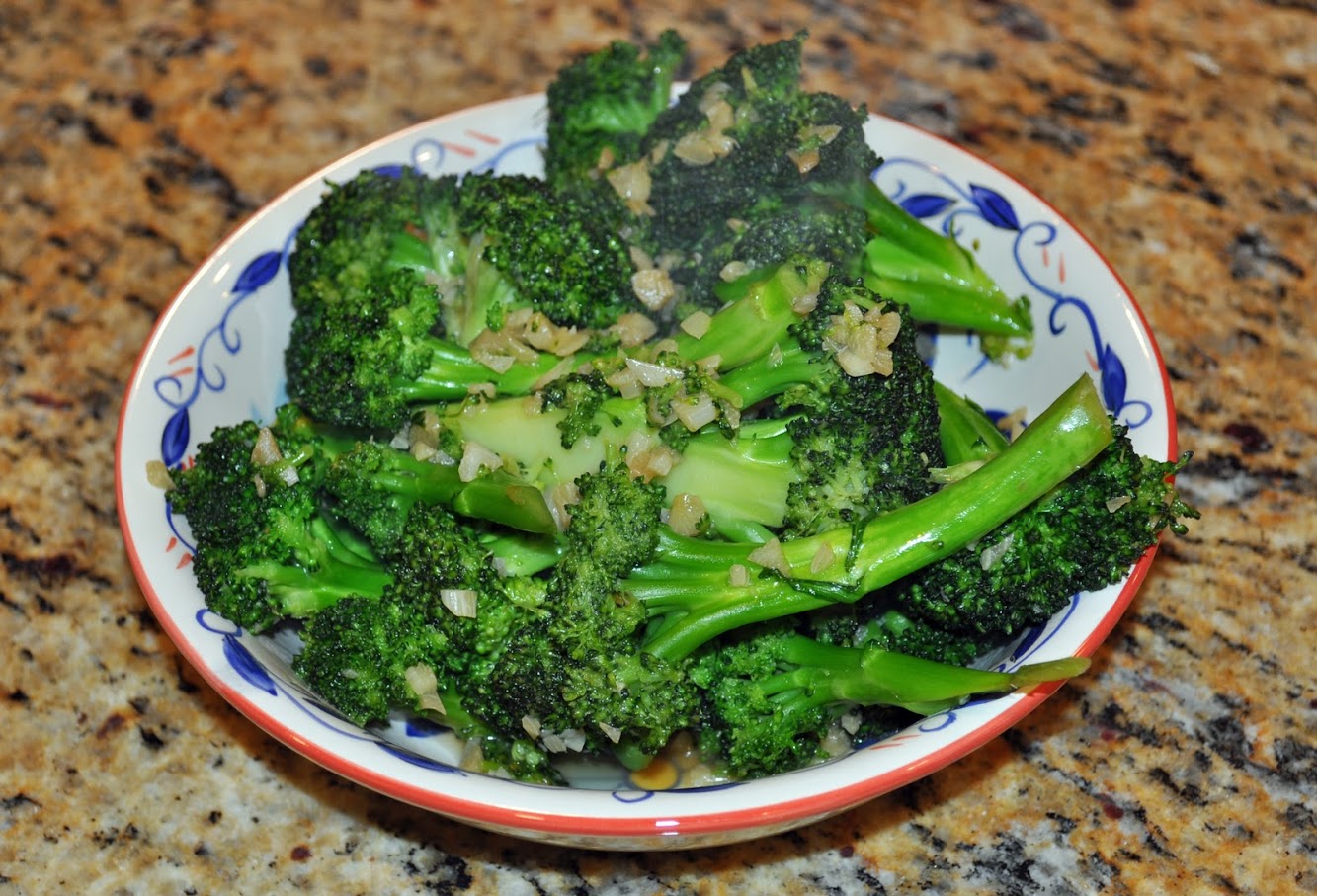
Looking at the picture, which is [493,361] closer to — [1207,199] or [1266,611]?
[1266,611]

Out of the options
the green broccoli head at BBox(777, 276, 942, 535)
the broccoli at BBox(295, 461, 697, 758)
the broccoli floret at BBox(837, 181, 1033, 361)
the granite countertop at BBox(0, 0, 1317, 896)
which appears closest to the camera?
the broccoli at BBox(295, 461, 697, 758)

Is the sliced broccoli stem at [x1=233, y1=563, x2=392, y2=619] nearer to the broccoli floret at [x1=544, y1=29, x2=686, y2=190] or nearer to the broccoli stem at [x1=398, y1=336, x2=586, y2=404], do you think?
the broccoli stem at [x1=398, y1=336, x2=586, y2=404]

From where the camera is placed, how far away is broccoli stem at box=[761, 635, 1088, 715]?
1.65 m

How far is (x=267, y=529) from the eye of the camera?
6.22 ft

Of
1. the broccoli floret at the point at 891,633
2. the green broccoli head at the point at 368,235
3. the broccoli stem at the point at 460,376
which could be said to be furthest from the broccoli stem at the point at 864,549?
the green broccoli head at the point at 368,235

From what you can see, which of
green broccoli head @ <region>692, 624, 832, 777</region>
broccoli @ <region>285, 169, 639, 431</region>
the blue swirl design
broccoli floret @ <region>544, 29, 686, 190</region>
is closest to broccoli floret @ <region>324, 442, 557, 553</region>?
broccoli @ <region>285, 169, 639, 431</region>

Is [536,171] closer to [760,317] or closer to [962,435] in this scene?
[760,317]

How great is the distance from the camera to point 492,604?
1.76 meters

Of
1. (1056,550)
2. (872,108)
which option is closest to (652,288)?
(1056,550)

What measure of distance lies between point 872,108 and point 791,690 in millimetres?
2018

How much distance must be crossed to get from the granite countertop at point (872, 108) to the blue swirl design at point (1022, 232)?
0.52 meters

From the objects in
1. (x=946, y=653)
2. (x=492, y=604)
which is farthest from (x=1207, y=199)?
(x=492, y=604)

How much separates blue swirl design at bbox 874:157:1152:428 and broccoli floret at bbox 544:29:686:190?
0.49 m

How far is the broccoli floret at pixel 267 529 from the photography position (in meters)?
1.86
